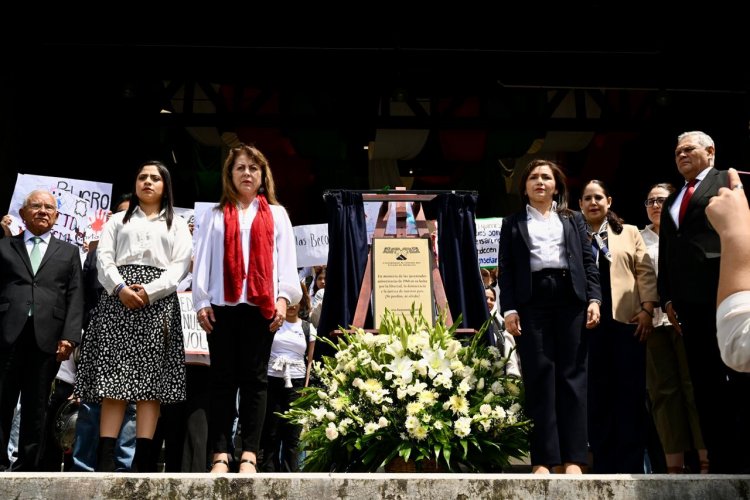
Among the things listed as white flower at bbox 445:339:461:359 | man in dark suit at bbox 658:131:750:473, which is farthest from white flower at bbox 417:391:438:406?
man in dark suit at bbox 658:131:750:473

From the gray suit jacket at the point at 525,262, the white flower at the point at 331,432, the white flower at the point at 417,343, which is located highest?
the gray suit jacket at the point at 525,262

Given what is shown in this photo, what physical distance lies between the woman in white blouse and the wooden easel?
3.28 ft

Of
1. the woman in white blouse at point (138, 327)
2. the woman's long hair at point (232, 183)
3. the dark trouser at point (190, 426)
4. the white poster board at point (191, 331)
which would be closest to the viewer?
the woman in white blouse at point (138, 327)

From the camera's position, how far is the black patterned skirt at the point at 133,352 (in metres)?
4.53

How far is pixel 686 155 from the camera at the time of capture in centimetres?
467

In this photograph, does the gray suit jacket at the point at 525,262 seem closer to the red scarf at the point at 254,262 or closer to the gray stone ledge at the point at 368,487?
the red scarf at the point at 254,262

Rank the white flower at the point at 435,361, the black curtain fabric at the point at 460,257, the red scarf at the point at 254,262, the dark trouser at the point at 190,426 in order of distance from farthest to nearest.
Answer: the dark trouser at the point at 190,426 → the black curtain fabric at the point at 460,257 → the red scarf at the point at 254,262 → the white flower at the point at 435,361

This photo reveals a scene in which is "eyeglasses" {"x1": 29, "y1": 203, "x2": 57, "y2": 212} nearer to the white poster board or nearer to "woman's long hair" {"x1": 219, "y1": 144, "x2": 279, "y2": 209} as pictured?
the white poster board

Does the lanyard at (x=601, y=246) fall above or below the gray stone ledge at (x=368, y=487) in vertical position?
above

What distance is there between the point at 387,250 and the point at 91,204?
3.09 metres

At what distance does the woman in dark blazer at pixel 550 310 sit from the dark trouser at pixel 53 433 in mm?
3072

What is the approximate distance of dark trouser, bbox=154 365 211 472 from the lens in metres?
5.26

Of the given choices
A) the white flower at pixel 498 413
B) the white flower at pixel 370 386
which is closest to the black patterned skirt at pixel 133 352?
the white flower at pixel 370 386

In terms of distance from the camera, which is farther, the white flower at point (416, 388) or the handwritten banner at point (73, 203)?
the handwritten banner at point (73, 203)
